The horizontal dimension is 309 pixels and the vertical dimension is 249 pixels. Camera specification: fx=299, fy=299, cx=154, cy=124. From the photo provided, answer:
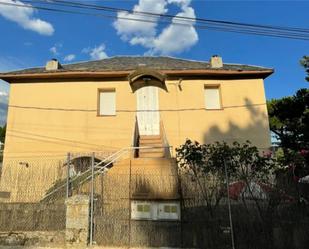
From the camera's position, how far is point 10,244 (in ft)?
26.2

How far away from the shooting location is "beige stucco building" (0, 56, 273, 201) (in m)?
14.7

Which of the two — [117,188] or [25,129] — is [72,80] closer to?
[25,129]

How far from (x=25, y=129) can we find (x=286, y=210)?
40.4ft

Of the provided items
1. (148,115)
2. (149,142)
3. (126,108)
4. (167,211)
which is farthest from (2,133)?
(167,211)

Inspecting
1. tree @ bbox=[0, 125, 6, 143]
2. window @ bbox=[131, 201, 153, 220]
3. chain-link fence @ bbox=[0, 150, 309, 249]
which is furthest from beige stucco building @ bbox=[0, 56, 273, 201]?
tree @ bbox=[0, 125, 6, 143]

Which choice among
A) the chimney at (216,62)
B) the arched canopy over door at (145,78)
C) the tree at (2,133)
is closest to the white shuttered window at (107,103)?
the arched canopy over door at (145,78)

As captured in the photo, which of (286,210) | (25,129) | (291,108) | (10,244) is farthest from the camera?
(25,129)

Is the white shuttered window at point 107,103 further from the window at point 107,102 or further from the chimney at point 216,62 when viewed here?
the chimney at point 216,62

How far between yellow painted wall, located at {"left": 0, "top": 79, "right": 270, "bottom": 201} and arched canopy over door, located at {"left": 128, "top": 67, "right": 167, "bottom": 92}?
32cm

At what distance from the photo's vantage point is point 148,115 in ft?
50.3

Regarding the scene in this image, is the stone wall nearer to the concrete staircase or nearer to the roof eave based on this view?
the concrete staircase

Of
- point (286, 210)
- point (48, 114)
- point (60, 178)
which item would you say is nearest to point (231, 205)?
point (286, 210)

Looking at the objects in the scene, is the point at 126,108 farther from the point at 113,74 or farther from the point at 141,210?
the point at 141,210

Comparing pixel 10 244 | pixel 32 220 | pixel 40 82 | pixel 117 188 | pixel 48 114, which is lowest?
Answer: pixel 10 244
